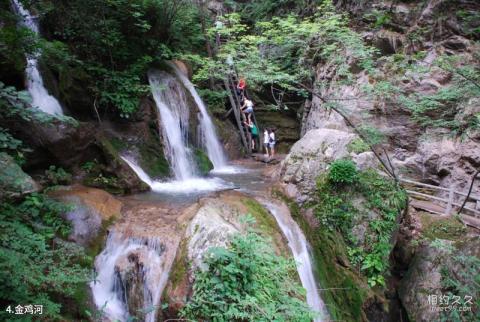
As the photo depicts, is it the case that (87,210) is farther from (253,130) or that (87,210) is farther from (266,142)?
(253,130)

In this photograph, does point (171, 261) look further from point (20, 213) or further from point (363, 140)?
point (363, 140)

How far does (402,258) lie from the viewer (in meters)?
7.96

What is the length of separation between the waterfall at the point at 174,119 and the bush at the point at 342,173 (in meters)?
4.51

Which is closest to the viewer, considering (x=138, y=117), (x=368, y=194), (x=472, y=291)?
(x=472, y=291)

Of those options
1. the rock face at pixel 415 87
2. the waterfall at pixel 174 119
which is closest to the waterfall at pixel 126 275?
the waterfall at pixel 174 119

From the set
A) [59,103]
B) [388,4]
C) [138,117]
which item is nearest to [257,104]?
[388,4]

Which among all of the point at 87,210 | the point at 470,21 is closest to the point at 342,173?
the point at 87,210

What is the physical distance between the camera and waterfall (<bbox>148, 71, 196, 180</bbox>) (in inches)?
398

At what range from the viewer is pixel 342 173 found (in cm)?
746

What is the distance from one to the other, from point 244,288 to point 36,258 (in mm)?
2748

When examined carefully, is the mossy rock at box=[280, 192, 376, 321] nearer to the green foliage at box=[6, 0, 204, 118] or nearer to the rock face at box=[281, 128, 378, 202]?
the rock face at box=[281, 128, 378, 202]

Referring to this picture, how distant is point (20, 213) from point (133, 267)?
1.81 m

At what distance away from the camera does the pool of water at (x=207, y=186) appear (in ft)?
24.9

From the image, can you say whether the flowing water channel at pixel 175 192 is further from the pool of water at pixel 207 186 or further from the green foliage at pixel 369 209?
the green foliage at pixel 369 209
